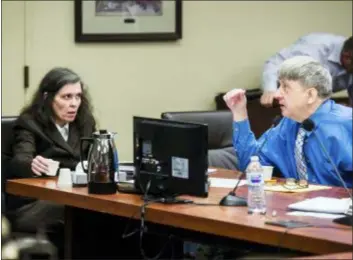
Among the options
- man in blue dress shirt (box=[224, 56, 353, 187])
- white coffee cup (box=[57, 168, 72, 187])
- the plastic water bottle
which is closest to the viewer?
the plastic water bottle

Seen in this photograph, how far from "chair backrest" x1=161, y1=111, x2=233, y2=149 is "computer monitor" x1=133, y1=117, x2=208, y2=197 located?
1.25 metres

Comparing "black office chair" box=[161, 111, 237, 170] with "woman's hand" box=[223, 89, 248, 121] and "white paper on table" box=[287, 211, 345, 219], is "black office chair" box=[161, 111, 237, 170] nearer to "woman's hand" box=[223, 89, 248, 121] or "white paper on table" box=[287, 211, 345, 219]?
"woman's hand" box=[223, 89, 248, 121]

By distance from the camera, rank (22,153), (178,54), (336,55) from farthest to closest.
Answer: (178,54)
(336,55)
(22,153)

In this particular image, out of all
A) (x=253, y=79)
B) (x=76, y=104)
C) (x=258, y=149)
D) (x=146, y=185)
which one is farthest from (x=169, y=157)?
(x=253, y=79)

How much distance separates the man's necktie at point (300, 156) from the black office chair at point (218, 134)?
3.00 ft

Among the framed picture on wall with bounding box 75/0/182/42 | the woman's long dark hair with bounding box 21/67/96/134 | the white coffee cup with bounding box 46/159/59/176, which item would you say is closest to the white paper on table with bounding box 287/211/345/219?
the white coffee cup with bounding box 46/159/59/176

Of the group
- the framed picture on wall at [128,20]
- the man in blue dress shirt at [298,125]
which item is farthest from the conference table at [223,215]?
the framed picture on wall at [128,20]

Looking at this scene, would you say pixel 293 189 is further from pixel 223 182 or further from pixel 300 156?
pixel 223 182

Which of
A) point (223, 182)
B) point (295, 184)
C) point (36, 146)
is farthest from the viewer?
point (36, 146)

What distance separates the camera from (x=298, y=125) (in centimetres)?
347

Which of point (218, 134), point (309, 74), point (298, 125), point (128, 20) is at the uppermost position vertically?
point (128, 20)

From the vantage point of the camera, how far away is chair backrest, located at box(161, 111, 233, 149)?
4320 mm

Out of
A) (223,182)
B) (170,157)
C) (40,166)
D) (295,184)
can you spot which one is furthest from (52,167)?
(295,184)

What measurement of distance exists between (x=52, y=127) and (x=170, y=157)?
1306 millimetres
